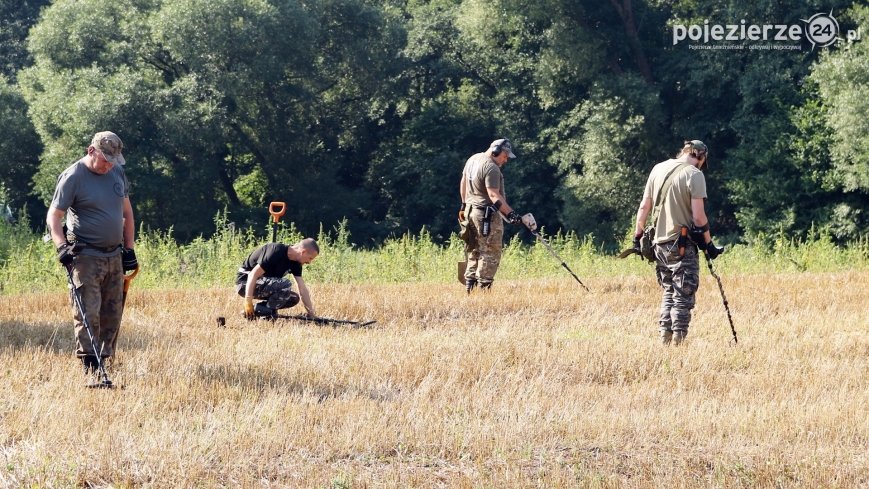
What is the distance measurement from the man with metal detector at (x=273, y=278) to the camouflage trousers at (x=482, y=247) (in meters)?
2.57

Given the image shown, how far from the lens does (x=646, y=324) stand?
11180 millimetres

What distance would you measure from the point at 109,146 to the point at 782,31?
2378cm

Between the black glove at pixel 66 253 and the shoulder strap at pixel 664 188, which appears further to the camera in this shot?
the shoulder strap at pixel 664 188

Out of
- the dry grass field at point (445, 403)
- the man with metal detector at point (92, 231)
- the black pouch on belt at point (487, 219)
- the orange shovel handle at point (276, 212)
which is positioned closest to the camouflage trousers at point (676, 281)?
the dry grass field at point (445, 403)

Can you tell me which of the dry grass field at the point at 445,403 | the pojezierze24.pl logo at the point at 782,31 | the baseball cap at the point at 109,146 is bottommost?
the dry grass field at the point at 445,403

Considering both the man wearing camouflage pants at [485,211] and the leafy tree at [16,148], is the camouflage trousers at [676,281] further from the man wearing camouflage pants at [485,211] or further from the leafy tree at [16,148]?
the leafy tree at [16,148]

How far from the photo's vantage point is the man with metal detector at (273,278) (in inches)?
411

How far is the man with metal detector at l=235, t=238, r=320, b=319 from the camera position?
1043cm

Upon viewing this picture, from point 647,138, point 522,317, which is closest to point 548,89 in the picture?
point 647,138

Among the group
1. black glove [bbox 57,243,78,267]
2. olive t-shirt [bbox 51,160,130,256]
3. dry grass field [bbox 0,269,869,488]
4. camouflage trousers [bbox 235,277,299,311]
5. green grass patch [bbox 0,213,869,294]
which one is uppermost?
olive t-shirt [bbox 51,160,130,256]

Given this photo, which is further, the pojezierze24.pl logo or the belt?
the pojezierze24.pl logo

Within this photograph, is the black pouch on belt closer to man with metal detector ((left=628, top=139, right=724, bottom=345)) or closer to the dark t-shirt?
the dark t-shirt

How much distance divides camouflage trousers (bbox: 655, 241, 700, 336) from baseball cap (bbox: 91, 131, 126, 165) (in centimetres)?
452

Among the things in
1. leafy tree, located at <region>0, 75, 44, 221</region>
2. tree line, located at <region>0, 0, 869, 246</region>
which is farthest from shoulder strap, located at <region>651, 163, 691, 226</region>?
leafy tree, located at <region>0, 75, 44, 221</region>
